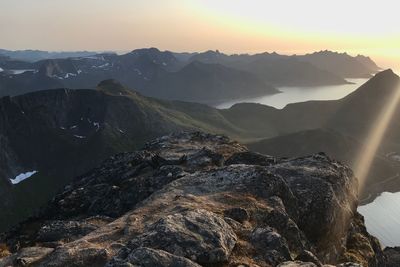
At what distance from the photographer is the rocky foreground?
2745 centimetres

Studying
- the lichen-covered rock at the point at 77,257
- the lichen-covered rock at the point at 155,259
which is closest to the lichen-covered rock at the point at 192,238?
the lichen-covered rock at the point at 155,259

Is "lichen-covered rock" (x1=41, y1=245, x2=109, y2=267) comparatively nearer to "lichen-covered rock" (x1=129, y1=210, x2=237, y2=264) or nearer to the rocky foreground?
the rocky foreground

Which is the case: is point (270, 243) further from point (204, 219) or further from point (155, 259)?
point (155, 259)

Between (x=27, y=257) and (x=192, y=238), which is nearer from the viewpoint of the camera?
(x=192, y=238)

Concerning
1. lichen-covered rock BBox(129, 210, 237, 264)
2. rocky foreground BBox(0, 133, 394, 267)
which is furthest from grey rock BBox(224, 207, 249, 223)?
lichen-covered rock BBox(129, 210, 237, 264)

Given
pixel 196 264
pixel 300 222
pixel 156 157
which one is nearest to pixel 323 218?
pixel 300 222

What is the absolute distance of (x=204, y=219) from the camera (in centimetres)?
3047

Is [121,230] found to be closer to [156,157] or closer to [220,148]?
[156,157]

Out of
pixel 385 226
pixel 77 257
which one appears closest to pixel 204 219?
pixel 77 257

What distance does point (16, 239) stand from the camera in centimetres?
4525

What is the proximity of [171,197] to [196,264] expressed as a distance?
50.4 ft

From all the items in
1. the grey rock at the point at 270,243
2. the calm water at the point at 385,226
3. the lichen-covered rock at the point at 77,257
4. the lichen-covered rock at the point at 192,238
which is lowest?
the calm water at the point at 385,226

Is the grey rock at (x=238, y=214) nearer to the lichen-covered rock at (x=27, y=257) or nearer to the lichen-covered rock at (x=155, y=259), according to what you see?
the lichen-covered rock at (x=155, y=259)

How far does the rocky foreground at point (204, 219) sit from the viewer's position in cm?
2745
